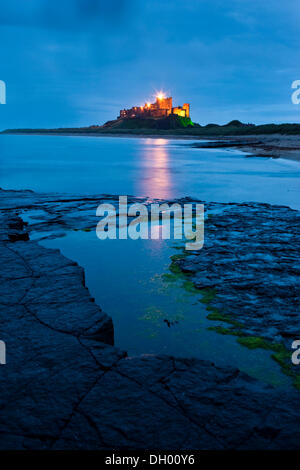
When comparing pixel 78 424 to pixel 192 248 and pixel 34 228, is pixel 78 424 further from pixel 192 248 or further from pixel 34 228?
pixel 34 228

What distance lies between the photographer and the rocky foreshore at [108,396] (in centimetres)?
184

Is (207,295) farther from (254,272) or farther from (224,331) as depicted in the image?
(254,272)

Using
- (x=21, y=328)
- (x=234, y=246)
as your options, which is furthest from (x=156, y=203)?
(x=21, y=328)

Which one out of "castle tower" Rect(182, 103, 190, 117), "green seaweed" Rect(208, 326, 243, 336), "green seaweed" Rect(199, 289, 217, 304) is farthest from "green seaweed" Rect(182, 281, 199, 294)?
"castle tower" Rect(182, 103, 190, 117)

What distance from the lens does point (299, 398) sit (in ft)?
7.30

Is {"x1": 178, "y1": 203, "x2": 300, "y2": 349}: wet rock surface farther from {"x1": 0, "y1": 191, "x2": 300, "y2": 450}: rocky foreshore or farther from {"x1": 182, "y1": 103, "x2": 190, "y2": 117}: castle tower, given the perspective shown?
{"x1": 182, "y1": 103, "x2": 190, "y2": 117}: castle tower

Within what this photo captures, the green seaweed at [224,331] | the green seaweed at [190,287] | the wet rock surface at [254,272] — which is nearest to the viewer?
the green seaweed at [224,331]

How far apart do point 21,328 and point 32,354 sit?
15.4 inches

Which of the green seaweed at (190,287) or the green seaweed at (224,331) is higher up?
the green seaweed at (190,287)

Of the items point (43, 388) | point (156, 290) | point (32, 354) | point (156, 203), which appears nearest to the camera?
point (43, 388)

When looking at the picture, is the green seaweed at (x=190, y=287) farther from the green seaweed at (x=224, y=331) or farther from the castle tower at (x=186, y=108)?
the castle tower at (x=186, y=108)

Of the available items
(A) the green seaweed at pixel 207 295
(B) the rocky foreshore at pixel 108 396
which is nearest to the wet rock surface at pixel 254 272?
(A) the green seaweed at pixel 207 295

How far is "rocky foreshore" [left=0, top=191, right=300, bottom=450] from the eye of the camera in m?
1.84

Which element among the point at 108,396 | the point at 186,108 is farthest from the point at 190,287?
the point at 186,108
